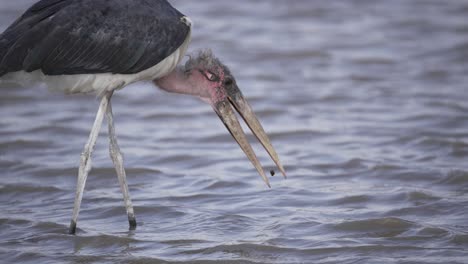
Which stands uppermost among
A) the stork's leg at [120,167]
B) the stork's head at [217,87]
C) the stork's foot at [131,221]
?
the stork's head at [217,87]

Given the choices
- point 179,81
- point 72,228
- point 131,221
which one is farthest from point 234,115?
point 72,228

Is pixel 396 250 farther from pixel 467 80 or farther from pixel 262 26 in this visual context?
pixel 262 26

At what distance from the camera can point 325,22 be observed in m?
15.5

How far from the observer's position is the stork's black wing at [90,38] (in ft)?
23.5

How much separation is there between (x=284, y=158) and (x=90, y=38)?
3.20 metres

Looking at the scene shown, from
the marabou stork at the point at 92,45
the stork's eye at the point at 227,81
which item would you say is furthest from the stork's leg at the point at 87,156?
the stork's eye at the point at 227,81

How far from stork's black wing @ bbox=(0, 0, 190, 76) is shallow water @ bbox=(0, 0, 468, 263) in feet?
4.70

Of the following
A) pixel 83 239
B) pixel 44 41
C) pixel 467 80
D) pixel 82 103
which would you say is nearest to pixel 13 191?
pixel 83 239

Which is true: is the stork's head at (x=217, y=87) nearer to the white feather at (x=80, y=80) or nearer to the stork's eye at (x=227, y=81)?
the stork's eye at (x=227, y=81)

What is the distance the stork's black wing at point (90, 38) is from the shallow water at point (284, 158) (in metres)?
1.43

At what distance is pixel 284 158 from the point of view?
9820 mm

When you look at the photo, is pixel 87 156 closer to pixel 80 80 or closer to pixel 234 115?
pixel 80 80

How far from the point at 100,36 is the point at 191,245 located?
1810 millimetres

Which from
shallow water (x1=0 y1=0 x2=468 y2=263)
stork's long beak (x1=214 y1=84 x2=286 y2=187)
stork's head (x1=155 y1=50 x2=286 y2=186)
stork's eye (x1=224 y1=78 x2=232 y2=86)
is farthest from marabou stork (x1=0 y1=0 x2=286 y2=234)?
shallow water (x1=0 y1=0 x2=468 y2=263)
